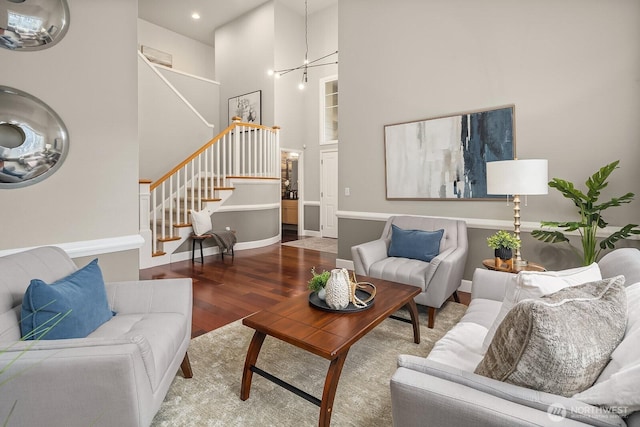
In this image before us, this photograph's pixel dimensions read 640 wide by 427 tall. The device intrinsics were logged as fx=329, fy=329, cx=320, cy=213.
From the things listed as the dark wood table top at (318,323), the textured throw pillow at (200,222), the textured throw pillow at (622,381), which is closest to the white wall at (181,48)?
the textured throw pillow at (200,222)

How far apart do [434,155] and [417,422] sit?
3342 mm

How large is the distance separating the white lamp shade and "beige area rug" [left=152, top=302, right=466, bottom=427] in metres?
1.29

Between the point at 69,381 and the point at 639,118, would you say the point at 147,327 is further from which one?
the point at 639,118

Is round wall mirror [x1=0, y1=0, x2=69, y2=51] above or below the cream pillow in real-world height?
above

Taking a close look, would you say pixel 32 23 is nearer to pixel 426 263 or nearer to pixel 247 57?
pixel 426 263

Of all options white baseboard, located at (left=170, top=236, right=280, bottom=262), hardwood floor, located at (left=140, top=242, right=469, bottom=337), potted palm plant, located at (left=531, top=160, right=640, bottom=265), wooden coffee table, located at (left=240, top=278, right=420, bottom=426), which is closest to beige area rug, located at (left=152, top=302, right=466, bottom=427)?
wooden coffee table, located at (left=240, top=278, right=420, bottom=426)

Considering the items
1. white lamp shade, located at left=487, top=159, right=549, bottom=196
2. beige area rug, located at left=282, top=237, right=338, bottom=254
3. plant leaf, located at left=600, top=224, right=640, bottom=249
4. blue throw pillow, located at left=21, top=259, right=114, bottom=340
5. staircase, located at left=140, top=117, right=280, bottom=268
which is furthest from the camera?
beige area rug, located at left=282, top=237, right=338, bottom=254

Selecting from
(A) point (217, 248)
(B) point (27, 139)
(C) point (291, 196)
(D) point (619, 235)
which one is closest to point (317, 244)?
(A) point (217, 248)

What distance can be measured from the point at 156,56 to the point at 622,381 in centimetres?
934

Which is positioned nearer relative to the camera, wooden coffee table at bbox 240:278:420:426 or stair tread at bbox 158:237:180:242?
wooden coffee table at bbox 240:278:420:426

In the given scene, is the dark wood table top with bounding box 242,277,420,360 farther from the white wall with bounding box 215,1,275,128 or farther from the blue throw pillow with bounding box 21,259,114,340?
the white wall with bounding box 215,1,275,128

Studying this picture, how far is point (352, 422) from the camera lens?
1.65 metres

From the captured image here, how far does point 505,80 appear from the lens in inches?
133

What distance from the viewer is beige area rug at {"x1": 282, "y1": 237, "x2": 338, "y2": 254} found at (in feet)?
20.4
